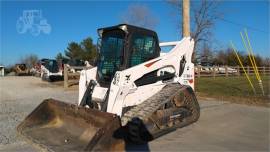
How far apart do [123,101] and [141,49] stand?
1382 mm

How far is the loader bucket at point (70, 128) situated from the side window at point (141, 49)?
5.06 ft

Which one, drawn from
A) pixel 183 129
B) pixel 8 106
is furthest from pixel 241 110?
pixel 8 106

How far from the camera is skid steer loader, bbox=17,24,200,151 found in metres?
5.03

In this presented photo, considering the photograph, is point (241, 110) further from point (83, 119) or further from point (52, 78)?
point (52, 78)

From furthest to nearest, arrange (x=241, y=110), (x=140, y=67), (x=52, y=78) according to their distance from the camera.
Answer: (x=52, y=78), (x=241, y=110), (x=140, y=67)

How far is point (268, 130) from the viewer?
6492mm

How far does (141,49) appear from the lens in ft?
21.0

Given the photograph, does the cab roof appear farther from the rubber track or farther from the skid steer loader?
the rubber track

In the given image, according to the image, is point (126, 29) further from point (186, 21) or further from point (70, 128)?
point (186, 21)

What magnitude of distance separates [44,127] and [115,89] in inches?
72.6

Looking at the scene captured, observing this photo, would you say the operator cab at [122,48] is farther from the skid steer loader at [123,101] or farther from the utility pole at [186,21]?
the utility pole at [186,21]

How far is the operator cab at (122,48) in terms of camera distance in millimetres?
6023

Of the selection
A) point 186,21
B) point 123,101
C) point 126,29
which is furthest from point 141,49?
point 186,21

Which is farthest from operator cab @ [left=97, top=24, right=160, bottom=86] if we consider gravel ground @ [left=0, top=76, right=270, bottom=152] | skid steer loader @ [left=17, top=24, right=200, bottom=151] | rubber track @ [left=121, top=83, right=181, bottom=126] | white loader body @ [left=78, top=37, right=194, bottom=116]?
gravel ground @ [left=0, top=76, right=270, bottom=152]
